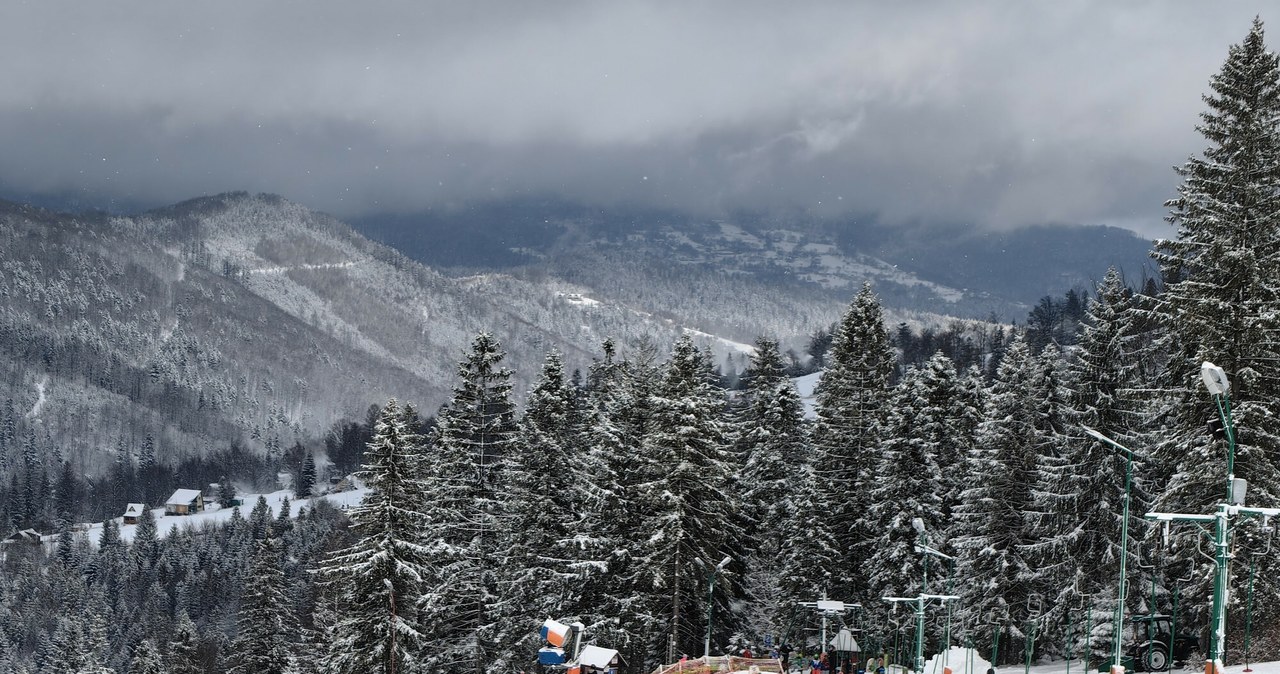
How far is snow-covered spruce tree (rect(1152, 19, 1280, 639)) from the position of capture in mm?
33250

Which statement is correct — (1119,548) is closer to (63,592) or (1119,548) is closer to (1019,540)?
(1019,540)

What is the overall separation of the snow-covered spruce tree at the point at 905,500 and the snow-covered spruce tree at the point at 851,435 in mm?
1201

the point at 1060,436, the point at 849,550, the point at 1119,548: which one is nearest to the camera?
the point at 1119,548

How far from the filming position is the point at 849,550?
51.5 m

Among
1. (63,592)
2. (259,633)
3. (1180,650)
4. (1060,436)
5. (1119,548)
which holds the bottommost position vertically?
(63,592)

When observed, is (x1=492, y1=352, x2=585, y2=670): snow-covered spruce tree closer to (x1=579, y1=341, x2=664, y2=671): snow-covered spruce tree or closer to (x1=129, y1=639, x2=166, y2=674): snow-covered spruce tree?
(x1=579, y1=341, x2=664, y2=671): snow-covered spruce tree

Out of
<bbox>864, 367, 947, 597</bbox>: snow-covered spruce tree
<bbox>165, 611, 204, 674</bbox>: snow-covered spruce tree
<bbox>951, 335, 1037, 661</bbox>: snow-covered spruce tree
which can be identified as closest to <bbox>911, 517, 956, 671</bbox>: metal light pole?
<bbox>864, 367, 947, 597</bbox>: snow-covered spruce tree

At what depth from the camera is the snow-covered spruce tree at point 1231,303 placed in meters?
33.2

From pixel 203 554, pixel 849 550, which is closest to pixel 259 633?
pixel 849 550

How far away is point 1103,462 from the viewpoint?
4259cm

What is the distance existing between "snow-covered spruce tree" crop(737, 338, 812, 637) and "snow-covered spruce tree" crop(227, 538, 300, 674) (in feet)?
106

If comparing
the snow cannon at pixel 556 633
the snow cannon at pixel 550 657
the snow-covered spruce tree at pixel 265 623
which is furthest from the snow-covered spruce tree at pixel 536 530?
the snow-covered spruce tree at pixel 265 623

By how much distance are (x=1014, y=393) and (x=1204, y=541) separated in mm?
11513

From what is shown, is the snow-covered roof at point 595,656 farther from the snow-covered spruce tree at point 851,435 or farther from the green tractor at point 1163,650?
the snow-covered spruce tree at point 851,435
